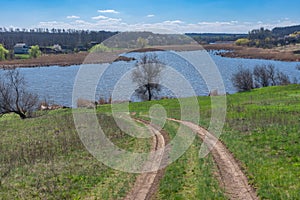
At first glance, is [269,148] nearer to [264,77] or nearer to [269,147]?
[269,147]

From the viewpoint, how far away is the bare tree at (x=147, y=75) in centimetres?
6059

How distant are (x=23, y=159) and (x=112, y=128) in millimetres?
9483

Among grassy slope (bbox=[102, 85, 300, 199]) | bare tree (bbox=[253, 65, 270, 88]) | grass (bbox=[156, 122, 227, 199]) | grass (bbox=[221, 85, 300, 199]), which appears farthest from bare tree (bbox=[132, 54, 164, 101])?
grass (bbox=[156, 122, 227, 199])

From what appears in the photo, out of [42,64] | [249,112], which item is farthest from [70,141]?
[42,64]

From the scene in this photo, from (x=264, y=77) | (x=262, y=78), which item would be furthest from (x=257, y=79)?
(x=264, y=77)

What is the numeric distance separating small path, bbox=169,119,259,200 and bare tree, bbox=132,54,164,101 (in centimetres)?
4081

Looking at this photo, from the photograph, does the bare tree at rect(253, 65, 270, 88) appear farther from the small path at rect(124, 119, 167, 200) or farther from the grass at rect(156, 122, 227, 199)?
the grass at rect(156, 122, 227, 199)

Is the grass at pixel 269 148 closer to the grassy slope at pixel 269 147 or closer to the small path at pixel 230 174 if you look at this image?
the grassy slope at pixel 269 147

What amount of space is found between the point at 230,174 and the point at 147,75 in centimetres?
4790

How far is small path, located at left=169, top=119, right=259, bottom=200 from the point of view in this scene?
1203cm

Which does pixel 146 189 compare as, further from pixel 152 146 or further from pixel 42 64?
pixel 42 64

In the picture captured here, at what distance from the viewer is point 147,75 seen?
201 ft

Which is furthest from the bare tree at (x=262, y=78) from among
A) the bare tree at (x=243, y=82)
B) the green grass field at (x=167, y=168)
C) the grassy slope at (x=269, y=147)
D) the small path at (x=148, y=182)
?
the small path at (x=148, y=182)

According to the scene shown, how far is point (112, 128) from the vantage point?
27281 millimetres
